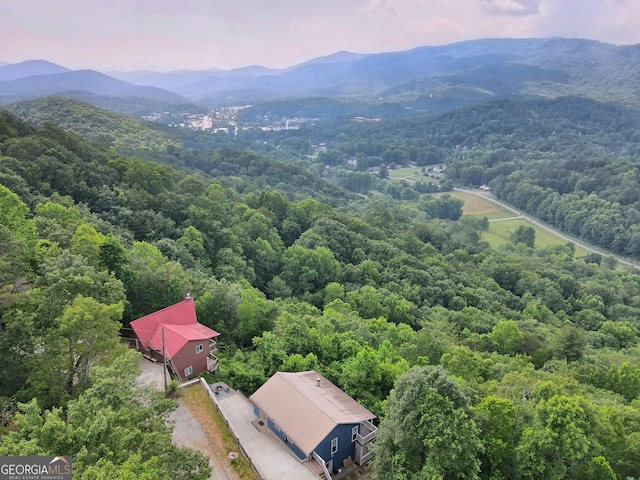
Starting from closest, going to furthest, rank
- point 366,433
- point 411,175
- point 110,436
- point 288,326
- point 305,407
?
point 110,436, point 305,407, point 366,433, point 288,326, point 411,175

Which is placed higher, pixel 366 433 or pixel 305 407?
pixel 305 407

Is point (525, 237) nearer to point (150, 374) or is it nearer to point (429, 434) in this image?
point (150, 374)

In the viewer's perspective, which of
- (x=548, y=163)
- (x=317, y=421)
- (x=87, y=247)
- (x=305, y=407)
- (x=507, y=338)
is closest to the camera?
(x=317, y=421)

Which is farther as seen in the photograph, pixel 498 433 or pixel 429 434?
pixel 498 433

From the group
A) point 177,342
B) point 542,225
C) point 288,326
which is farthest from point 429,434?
point 542,225

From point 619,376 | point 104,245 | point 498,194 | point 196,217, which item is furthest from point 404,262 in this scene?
point 498,194

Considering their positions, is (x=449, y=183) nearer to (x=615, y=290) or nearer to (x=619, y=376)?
(x=615, y=290)

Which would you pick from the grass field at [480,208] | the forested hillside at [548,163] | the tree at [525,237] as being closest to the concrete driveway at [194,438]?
the tree at [525,237]

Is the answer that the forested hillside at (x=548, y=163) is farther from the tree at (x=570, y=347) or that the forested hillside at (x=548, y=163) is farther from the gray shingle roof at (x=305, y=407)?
the gray shingle roof at (x=305, y=407)
